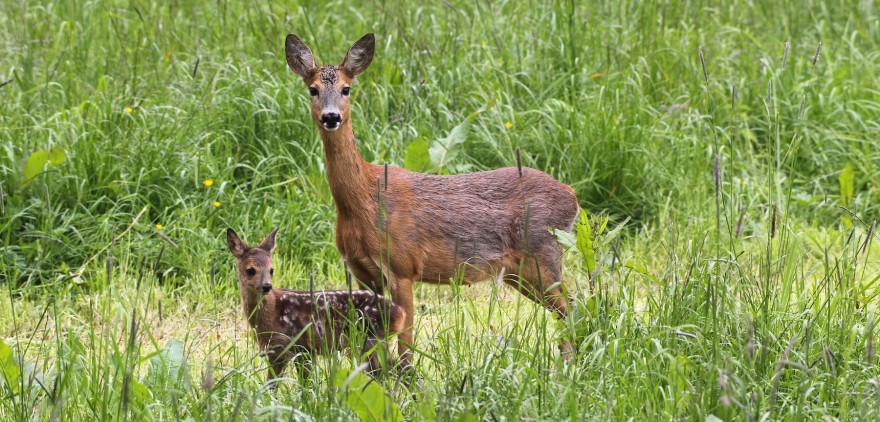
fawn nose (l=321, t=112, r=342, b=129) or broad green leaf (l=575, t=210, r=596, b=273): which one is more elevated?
fawn nose (l=321, t=112, r=342, b=129)

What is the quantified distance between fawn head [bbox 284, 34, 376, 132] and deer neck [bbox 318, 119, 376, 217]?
0.06m

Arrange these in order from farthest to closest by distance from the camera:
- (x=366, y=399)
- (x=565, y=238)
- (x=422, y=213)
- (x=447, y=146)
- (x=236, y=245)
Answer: (x=447, y=146) < (x=422, y=213) < (x=236, y=245) < (x=565, y=238) < (x=366, y=399)

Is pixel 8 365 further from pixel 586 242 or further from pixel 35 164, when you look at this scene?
pixel 35 164

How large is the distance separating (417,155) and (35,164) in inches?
70.4

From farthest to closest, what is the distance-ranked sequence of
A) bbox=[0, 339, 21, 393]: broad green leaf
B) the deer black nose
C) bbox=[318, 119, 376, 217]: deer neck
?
1. bbox=[318, 119, 376, 217]: deer neck
2. the deer black nose
3. bbox=[0, 339, 21, 393]: broad green leaf

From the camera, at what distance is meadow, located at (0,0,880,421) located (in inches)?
219

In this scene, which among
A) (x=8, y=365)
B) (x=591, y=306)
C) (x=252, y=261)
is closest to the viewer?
(x=8, y=365)

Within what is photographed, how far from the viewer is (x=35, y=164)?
20.1 ft

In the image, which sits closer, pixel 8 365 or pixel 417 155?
pixel 8 365

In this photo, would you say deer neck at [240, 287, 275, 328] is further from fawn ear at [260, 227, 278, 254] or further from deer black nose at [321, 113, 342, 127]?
deer black nose at [321, 113, 342, 127]

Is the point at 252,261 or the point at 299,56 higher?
the point at 299,56

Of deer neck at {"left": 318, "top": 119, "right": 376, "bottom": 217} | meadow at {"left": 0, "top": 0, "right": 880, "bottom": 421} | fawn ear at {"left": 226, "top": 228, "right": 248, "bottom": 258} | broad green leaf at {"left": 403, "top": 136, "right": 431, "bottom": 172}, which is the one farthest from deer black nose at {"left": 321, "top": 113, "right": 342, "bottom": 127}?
broad green leaf at {"left": 403, "top": 136, "right": 431, "bottom": 172}

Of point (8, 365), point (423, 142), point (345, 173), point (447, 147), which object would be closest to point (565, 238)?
point (345, 173)

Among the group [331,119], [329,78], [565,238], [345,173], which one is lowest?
[565,238]
